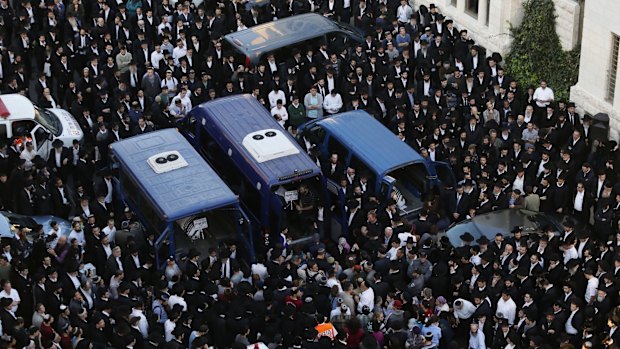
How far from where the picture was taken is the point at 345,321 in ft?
58.3

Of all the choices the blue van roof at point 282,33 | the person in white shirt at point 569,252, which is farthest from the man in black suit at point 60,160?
the person in white shirt at point 569,252

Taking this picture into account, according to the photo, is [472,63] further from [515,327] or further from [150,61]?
[515,327]

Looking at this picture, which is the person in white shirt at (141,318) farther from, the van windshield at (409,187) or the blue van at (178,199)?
the van windshield at (409,187)

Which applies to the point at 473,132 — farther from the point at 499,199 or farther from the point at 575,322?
the point at 575,322

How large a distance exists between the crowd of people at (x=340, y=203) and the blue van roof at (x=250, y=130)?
3.58 feet

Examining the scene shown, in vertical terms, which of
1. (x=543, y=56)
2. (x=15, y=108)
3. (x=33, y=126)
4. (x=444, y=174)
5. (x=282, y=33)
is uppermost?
(x=15, y=108)

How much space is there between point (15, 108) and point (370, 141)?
21.3ft

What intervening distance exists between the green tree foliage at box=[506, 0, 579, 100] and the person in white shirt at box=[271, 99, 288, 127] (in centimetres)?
536

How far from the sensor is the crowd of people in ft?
57.2

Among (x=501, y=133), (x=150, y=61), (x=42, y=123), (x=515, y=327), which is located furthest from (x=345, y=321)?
(x=150, y=61)

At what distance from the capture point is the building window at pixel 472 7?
27.7m

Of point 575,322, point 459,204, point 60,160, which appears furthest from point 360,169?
point 60,160

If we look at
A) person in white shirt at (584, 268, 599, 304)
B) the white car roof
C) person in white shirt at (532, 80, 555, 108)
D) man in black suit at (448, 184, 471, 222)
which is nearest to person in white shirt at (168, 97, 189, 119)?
the white car roof

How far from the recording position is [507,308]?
1784 cm
